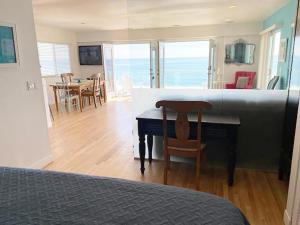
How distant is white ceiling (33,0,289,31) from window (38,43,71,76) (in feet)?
5.97

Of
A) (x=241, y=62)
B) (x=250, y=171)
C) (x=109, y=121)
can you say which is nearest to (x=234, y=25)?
(x=241, y=62)

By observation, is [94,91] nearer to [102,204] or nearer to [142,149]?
[142,149]

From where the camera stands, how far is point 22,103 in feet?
8.82

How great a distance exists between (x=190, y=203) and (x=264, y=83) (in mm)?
2774

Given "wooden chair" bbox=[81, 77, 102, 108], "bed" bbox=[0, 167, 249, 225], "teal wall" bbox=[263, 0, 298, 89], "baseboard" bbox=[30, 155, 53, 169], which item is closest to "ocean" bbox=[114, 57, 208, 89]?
"teal wall" bbox=[263, 0, 298, 89]

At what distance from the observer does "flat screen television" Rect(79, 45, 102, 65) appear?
27.0ft

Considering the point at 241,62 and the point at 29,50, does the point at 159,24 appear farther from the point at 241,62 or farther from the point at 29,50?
the point at 29,50

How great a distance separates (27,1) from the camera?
2.69 metres

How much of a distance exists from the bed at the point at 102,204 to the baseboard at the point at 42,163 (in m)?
1.70

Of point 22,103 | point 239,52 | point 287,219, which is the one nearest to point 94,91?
point 239,52

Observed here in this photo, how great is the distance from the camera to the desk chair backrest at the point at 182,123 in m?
2.21

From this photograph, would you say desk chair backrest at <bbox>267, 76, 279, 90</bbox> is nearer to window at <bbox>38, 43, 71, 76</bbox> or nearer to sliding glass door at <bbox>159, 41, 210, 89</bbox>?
sliding glass door at <bbox>159, 41, 210, 89</bbox>

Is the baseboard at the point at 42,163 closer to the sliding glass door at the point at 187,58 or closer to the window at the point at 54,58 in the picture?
the sliding glass door at the point at 187,58

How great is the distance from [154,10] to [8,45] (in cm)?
302
